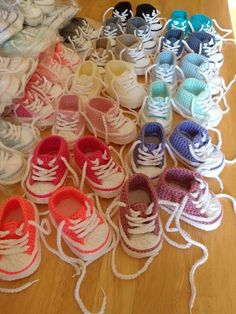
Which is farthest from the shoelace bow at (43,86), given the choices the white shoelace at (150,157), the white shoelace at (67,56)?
the white shoelace at (150,157)

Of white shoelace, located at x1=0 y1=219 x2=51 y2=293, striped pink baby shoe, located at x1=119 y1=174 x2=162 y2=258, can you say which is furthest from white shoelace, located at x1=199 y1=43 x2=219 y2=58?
white shoelace, located at x1=0 y1=219 x2=51 y2=293

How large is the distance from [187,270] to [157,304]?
88 millimetres

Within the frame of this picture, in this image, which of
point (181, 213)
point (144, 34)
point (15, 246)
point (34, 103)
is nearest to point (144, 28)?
point (144, 34)

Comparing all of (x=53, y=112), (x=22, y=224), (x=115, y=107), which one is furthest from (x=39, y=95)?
(x=22, y=224)

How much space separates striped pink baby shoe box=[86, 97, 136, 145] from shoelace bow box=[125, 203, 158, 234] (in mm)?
255

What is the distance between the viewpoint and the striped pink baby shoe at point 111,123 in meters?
0.86

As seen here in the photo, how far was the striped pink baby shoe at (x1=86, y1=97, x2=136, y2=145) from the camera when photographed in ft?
2.83

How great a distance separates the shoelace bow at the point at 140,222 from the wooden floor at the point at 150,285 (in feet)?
0.21

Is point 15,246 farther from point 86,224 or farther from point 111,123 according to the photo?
point 111,123

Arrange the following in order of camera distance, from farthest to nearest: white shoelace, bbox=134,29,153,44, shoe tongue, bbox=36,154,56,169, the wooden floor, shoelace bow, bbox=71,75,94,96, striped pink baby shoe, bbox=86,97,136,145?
white shoelace, bbox=134,29,153,44, shoelace bow, bbox=71,75,94,96, striped pink baby shoe, bbox=86,97,136,145, shoe tongue, bbox=36,154,56,169, the wooden floor

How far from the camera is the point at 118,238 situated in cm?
Answer: 69

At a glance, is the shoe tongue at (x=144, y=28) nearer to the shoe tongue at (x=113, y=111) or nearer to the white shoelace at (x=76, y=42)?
the white shoelace at (x=76, y=42)

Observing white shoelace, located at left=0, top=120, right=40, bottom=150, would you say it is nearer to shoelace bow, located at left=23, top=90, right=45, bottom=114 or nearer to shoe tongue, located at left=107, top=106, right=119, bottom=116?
shoelace bow, located at left=23, top=90, right=45, bottom=114

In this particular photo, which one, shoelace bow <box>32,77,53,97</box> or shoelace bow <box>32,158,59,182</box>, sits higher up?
shoelace bow <box>32,77,53,97</box>
